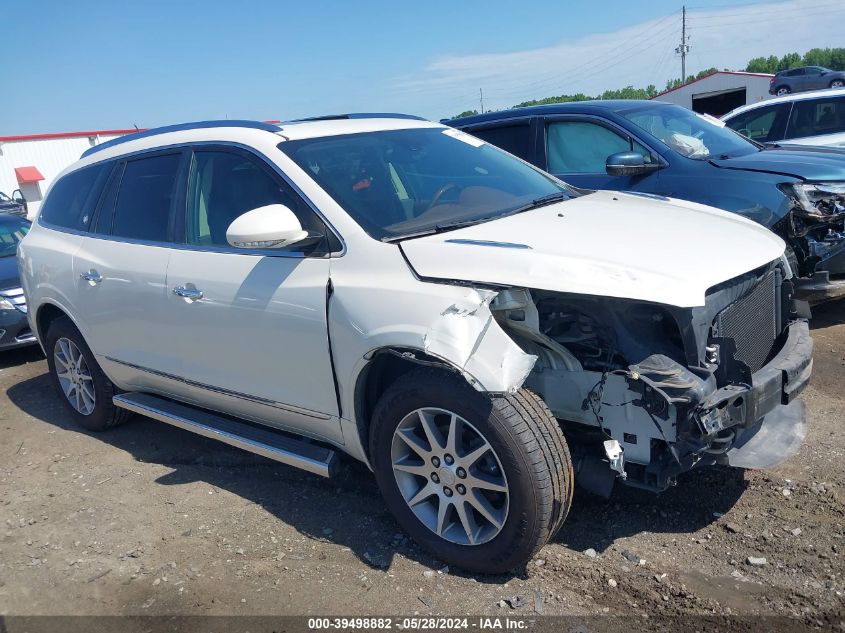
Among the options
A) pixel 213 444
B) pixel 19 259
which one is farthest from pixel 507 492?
pixel 19 259

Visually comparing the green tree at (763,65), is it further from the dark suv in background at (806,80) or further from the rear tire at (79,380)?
the rear tire at (79,380)

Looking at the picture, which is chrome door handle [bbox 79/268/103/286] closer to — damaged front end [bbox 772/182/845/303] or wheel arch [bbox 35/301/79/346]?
wheel arch [bbox 35/301/79/346]

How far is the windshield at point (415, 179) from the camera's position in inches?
136

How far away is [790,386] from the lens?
3215 mm

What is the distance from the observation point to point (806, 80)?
2989 cm

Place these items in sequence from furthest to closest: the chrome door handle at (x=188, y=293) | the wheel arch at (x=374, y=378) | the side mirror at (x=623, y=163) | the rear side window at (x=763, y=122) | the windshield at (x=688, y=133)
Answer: the rear side window at (x=763, y=122) < the windshield at (x=688, y=133) < the side mirror at (x=623, y=163) < the chrome door handle at (x=188, y=293) < the wheel arch at (x=374, y=378)

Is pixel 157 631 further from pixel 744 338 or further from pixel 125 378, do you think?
pixel 744 338

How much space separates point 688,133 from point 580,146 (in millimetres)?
968

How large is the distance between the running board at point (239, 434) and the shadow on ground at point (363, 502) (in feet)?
0.97

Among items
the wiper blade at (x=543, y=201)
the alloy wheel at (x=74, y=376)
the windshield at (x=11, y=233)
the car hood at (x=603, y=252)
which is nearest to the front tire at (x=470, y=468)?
the car hood at (x=603, y=252)

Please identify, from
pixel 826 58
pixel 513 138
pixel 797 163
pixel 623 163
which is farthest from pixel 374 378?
pixel 826 58

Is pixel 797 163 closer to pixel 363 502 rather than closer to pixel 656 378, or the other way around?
pixel 656 378

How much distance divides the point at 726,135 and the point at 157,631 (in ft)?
20.4

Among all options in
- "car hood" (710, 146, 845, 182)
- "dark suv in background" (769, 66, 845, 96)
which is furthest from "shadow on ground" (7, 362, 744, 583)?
"dark suv in background" (769, 66, 845, 96)
